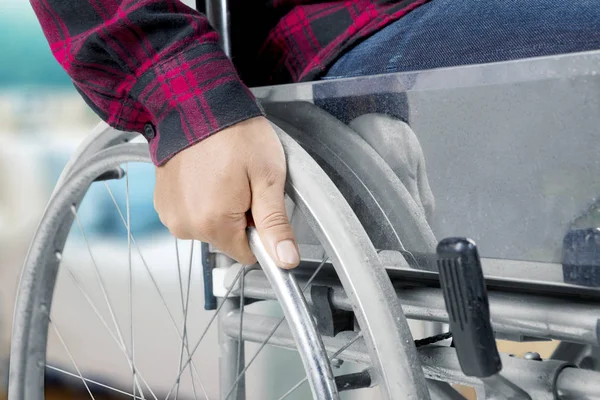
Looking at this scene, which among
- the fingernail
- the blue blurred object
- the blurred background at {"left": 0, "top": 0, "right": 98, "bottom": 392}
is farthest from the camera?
the blurred background at {"left": 0, "top": 0, "right": 98, "bottom": 392}

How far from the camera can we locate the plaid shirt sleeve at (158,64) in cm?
54

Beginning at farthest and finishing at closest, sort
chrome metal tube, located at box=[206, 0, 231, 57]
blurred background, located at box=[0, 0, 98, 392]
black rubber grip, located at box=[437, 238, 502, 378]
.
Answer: blurred background, located at box=[0, 0, 98, 392], chrome metal tube, located at box=[206, 0, 231, 57], black rubber grip, located at box=[437, 238, 502, 378]

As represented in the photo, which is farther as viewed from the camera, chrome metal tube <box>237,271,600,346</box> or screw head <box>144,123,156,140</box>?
screw head <box>144,123,156,140</box>

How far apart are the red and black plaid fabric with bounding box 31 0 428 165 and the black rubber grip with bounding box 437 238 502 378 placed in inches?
7.6

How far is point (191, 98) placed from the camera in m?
0.54

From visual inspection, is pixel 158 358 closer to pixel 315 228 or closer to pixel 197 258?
pixel 197 258

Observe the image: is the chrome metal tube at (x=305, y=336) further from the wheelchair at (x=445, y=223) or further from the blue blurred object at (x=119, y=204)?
the blue blurred object at (x=119, y=204)

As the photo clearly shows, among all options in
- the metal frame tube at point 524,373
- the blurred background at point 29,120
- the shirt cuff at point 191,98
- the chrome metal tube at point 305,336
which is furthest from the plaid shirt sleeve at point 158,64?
the blurred background at point 29,120

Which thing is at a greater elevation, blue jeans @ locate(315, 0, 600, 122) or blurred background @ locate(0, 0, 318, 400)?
blue jeans @ locate(315, 0, 600, 122)

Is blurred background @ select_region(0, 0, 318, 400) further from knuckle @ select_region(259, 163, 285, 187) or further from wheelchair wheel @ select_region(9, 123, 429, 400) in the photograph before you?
knuckle @ select_region(259, 163, 285, 187)

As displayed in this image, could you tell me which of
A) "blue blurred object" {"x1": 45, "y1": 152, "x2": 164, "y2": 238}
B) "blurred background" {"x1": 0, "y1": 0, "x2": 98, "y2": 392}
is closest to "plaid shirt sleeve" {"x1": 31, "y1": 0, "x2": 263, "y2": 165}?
"blue blurred object" {"x1": 45, "y1": 152, "x2": 164, "y2": 238}

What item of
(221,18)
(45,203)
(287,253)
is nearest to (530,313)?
(287,253)

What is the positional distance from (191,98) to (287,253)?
0.14 meters

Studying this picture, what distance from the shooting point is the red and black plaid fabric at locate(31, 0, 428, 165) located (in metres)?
0.54
